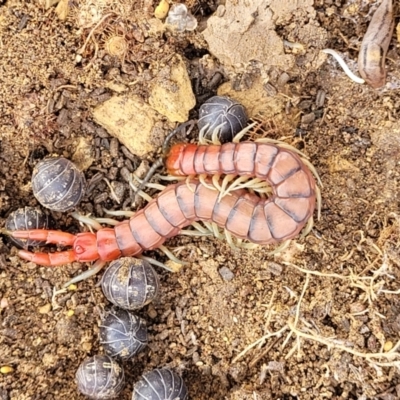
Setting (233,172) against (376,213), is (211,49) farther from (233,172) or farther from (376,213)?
(376,213)

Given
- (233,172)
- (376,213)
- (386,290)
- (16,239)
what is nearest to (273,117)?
(233,172)

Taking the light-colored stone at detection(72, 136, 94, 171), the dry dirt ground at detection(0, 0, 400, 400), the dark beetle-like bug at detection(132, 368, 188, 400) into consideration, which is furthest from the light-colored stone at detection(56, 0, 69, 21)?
the dark beetle-like bug at detection(132, 368, 188, 400)

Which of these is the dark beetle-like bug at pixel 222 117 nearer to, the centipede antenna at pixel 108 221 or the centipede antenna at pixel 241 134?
the centipede antenna at pixel 241 134

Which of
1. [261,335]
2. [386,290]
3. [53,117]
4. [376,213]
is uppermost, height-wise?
[53,117]

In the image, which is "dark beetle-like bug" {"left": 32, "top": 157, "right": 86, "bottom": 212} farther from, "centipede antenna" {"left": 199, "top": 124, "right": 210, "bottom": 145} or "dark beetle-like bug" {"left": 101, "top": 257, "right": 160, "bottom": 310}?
"centipede antenna" {"left": 199, "top": 124, "right": 210, "bottom": 145}

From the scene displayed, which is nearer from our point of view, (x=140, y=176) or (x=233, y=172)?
(x=233, y=172)

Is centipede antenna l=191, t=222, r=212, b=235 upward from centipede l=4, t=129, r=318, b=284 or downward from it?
downward
